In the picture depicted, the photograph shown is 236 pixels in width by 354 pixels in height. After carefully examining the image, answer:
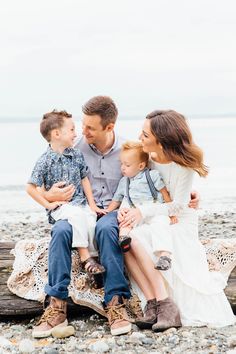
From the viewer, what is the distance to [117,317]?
542cm

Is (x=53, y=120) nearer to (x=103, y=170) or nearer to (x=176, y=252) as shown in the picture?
(x=103, y=170)

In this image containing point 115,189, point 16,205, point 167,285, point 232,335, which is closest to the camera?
point 232,335

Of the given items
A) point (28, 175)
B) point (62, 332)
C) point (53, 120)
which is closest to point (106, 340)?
point (62, 332)

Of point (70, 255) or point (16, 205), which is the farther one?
point (16, 205)

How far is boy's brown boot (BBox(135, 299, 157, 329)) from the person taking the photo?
5477 mm

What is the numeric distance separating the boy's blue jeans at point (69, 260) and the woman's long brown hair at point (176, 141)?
2.54 feet

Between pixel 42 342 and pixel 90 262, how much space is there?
701mm

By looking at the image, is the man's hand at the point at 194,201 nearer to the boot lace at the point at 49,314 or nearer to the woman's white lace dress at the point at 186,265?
the woman's white lace dress at the point at 186,265

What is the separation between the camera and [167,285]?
18.7 feet

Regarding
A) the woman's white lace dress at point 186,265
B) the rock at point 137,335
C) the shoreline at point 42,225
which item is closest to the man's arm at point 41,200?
the woman's white lace dress at point 186,265

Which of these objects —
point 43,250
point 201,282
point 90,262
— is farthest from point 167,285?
point 43,250

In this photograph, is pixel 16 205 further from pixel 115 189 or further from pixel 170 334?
pixel 170 334

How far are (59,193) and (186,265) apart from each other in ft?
3.91

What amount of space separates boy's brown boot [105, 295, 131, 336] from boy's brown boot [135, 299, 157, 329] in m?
0.10
